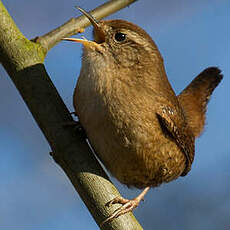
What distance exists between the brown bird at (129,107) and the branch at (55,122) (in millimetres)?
103

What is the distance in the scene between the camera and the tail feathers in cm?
348

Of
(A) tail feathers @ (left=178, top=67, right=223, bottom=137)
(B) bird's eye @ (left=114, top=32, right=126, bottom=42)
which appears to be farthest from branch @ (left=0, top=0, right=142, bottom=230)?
(A) tail feathers @ (left=178, top=67, right=223, bottom=137)

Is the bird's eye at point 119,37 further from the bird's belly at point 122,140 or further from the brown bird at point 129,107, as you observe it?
the bird's belly at point 122,140

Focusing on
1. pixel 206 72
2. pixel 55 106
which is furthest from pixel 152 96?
pixel 206 72

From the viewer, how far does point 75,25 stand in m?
2.25

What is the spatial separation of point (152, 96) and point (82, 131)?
537mm

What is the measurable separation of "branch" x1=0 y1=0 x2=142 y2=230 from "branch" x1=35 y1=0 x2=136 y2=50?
5.4 inches

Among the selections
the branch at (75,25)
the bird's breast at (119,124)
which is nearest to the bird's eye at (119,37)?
the branch at (75,25)

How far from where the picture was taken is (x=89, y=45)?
84.0 inches

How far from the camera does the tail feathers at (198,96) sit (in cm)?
348

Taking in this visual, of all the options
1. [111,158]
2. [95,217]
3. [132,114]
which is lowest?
[95,217]

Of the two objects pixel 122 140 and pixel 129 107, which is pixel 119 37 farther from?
pixel 122 140

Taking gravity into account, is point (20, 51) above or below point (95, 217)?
above

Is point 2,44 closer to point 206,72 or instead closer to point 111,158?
point 111,158
